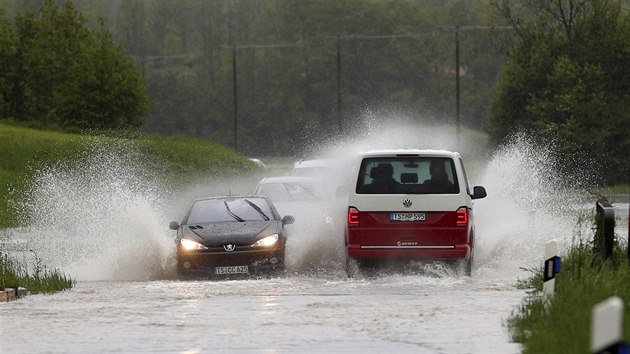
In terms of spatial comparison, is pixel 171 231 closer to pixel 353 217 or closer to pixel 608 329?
pixel 353 217

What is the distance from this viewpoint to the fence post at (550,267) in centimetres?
1452

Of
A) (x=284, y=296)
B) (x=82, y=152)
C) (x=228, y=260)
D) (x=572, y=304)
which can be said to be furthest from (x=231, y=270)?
(x=82, y=152)

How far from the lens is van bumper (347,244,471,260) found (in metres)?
21.0

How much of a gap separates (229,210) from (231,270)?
1873 mm

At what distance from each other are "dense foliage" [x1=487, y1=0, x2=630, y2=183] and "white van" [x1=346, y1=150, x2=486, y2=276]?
52.3m

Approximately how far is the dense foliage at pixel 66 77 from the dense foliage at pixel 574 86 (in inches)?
760

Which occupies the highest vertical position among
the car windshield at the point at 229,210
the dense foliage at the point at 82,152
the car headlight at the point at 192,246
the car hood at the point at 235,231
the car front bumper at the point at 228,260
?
the car windshield at the point at 229,210

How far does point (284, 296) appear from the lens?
707 inches

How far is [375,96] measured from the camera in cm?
14475

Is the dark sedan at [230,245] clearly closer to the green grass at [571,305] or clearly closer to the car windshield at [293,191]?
the green grass at [571,305]

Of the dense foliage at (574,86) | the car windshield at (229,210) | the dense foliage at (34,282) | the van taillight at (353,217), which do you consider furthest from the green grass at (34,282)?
the dense foliage at (574,86)

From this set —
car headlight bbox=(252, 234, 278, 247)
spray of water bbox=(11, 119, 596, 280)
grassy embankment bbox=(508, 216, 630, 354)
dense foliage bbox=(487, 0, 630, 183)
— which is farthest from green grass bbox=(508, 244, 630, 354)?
dense foliage bbox=(487, 0, 630, 183)

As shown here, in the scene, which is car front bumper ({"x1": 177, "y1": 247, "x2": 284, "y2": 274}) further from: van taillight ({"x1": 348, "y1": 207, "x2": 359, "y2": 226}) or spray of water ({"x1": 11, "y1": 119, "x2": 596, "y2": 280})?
van taillight ({"x1": 348, "y1": 207, "x2": 359, "y2": 226})

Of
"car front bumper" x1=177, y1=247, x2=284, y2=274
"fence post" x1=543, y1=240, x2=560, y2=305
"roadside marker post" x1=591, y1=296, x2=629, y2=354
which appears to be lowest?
"car front bumper" x1=177, y1=247, x2=284, y2=274
